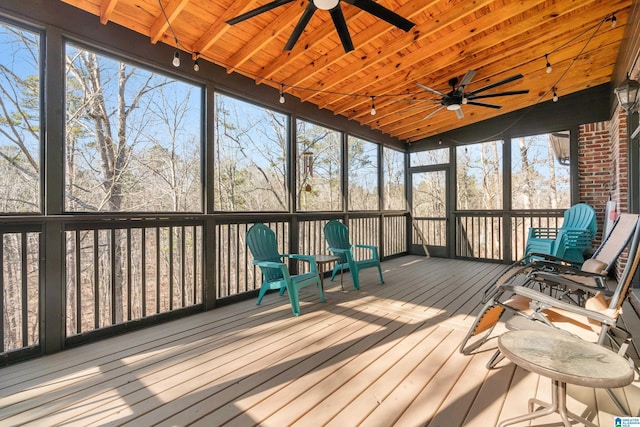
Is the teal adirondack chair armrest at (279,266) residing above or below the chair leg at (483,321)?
above

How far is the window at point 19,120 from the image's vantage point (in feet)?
7.89

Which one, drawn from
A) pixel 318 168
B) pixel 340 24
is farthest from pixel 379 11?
pixel 318 168

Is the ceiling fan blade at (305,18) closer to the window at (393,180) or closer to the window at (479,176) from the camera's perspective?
the window at (393,180)

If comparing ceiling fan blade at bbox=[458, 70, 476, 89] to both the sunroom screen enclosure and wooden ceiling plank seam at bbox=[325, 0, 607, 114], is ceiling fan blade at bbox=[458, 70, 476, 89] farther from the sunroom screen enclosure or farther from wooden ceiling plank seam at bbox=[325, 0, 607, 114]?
the sunroom screen enclosure

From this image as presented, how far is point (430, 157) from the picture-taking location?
23.9 ft

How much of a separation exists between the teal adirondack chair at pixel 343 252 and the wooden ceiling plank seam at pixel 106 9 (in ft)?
11.0

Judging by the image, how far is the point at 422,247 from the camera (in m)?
7.42

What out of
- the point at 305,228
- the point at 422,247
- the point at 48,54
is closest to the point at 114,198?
the point at 48,54

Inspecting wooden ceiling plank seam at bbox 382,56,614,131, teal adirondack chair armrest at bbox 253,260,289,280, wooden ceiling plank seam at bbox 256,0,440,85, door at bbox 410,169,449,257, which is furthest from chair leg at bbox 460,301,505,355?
door at bbox 410,169,449,257

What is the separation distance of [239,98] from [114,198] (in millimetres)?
1909

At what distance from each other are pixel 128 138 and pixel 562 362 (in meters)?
4.08

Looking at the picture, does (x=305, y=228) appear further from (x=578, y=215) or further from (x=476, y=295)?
(x=578, y=215)

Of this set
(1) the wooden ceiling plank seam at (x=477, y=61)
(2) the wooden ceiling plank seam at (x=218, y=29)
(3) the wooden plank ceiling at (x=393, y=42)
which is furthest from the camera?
(1) the wooden ceiling plank seam at (x=477, y=61)

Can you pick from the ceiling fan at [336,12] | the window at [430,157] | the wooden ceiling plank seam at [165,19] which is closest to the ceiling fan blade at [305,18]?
the ceiling fan at [336,12]
